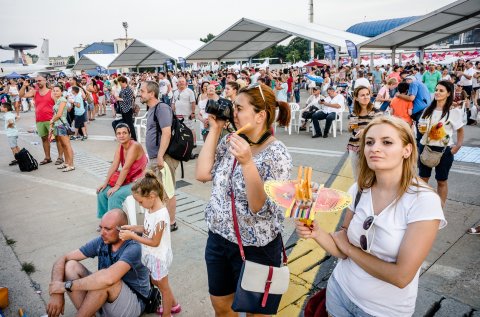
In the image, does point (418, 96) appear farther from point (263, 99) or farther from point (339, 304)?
point (339, 304)

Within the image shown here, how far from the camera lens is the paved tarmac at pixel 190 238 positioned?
3057 millimetres

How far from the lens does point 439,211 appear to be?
56.4 inches

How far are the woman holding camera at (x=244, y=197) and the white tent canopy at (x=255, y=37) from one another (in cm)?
1429

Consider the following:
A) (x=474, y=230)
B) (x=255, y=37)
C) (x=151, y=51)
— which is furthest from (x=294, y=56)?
(x=474, y=230)

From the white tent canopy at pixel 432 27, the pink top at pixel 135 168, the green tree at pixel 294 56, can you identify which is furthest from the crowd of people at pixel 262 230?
the green tree at pixel 294 56

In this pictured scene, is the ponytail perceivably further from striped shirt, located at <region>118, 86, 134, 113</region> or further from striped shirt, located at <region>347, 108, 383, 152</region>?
striped shirt, located at <region>118, 86, 134, 113</region>

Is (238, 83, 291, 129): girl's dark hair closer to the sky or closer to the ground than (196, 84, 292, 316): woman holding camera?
closer to the sky

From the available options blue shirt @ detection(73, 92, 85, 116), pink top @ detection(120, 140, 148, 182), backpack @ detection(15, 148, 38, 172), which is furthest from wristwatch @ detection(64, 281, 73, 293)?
blue shirt @ detection(73, 92, 85, 116)

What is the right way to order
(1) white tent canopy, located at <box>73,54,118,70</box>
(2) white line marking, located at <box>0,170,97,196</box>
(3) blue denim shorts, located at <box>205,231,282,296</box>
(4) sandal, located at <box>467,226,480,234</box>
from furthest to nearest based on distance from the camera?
(1) white tent canopy, located at <box>73,54,118,70</box> → (2) white line marking, located at <box>0,170,97,196</box> → (4) sandal, located at <box>467,226,480,234</box> → (3) blue denim shorts, located at <box>205,231,282,296</box>

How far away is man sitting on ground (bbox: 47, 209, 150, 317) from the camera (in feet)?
8.23

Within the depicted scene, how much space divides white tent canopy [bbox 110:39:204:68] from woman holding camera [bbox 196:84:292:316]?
21.9 m

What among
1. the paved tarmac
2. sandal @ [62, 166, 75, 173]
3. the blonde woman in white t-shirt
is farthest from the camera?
sandal @ [62, 166, 75, 173]

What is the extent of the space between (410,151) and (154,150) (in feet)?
10.7

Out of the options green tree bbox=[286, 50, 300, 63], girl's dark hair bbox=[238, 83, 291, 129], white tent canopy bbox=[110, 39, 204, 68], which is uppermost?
green tree bbox=[286, 50, 300, 63]
